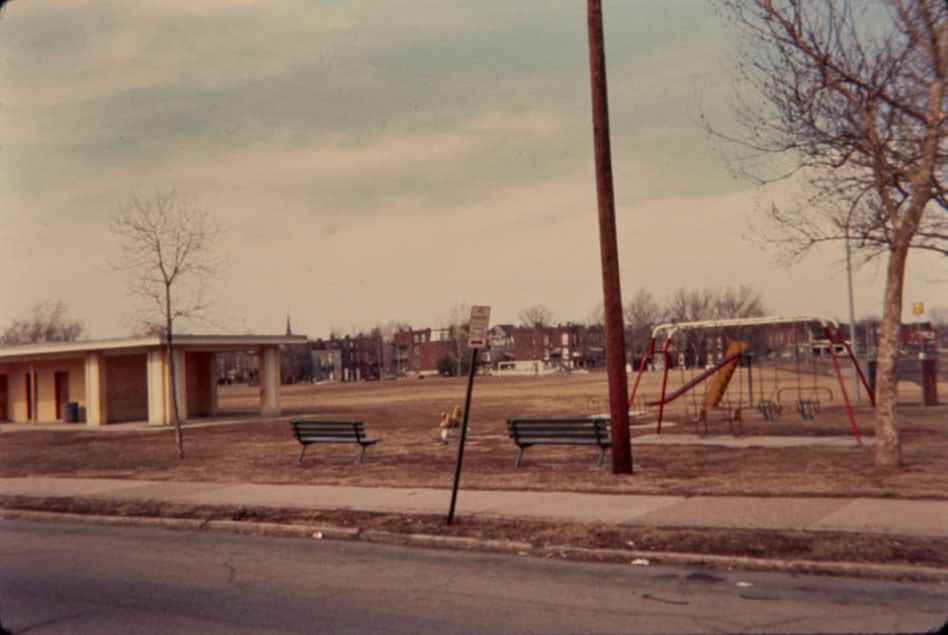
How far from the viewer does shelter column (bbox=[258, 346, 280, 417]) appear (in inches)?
1529

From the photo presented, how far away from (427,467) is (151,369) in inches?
851

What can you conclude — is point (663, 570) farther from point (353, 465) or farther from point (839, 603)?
point (353, 465)

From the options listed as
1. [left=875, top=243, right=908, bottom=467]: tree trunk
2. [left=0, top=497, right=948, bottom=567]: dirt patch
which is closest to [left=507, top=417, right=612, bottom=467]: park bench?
[left=875, top=243, right=908, bottom=467]: tree trunk

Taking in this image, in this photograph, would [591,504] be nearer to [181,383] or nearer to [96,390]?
[181,383]

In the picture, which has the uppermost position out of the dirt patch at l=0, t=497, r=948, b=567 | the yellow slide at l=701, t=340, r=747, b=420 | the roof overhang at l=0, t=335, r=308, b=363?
the roof overhang at l=0, t=335, r=308, b=363

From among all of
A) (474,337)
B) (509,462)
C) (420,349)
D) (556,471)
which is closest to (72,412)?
(509,462)

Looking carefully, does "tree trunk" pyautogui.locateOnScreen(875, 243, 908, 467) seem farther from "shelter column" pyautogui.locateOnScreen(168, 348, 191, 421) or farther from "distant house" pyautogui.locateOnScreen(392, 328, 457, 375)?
"distant house" pyautogui.locateOnScreen(392, 328, 457, 375)

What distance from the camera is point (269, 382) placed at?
38906mm

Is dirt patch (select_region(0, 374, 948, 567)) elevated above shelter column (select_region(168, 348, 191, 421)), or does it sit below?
below

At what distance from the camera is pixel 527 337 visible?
5492 inches

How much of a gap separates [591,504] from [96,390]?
30.0 m

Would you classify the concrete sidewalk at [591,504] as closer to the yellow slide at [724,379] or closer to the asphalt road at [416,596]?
the asphalt road at [416,596]

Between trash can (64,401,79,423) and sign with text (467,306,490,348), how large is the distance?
3234 cm

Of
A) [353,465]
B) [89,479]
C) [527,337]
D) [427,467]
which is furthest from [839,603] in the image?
[527,337]
